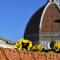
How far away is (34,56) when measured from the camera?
3.51 metres

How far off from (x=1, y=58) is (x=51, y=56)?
2.02 ft

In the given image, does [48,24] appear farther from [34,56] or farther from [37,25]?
[34,56]

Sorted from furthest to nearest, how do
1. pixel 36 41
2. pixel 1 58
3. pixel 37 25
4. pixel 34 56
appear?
1. pixel 37 25
2. pixel 36 41
3. pixel 34 56
4. pixel 1 58

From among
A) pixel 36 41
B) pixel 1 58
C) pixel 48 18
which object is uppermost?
pixel 48 18

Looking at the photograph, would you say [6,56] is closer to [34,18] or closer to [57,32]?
[57,32]

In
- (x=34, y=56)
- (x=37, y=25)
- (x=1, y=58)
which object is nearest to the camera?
(x=1, y=58)

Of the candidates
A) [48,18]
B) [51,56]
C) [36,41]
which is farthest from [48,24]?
[51,56]

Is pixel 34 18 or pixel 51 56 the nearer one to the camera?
pixel 51 56

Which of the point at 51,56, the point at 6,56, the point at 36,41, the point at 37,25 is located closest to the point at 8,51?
the point at 6,56

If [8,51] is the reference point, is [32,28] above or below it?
above

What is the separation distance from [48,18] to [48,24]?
953mm

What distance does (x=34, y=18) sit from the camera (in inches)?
1944

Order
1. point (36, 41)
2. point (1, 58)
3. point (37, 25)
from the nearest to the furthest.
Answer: point (1, 58) < point (36, 41) < point (37, 25)

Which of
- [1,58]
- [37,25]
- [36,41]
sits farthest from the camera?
[37,25]
